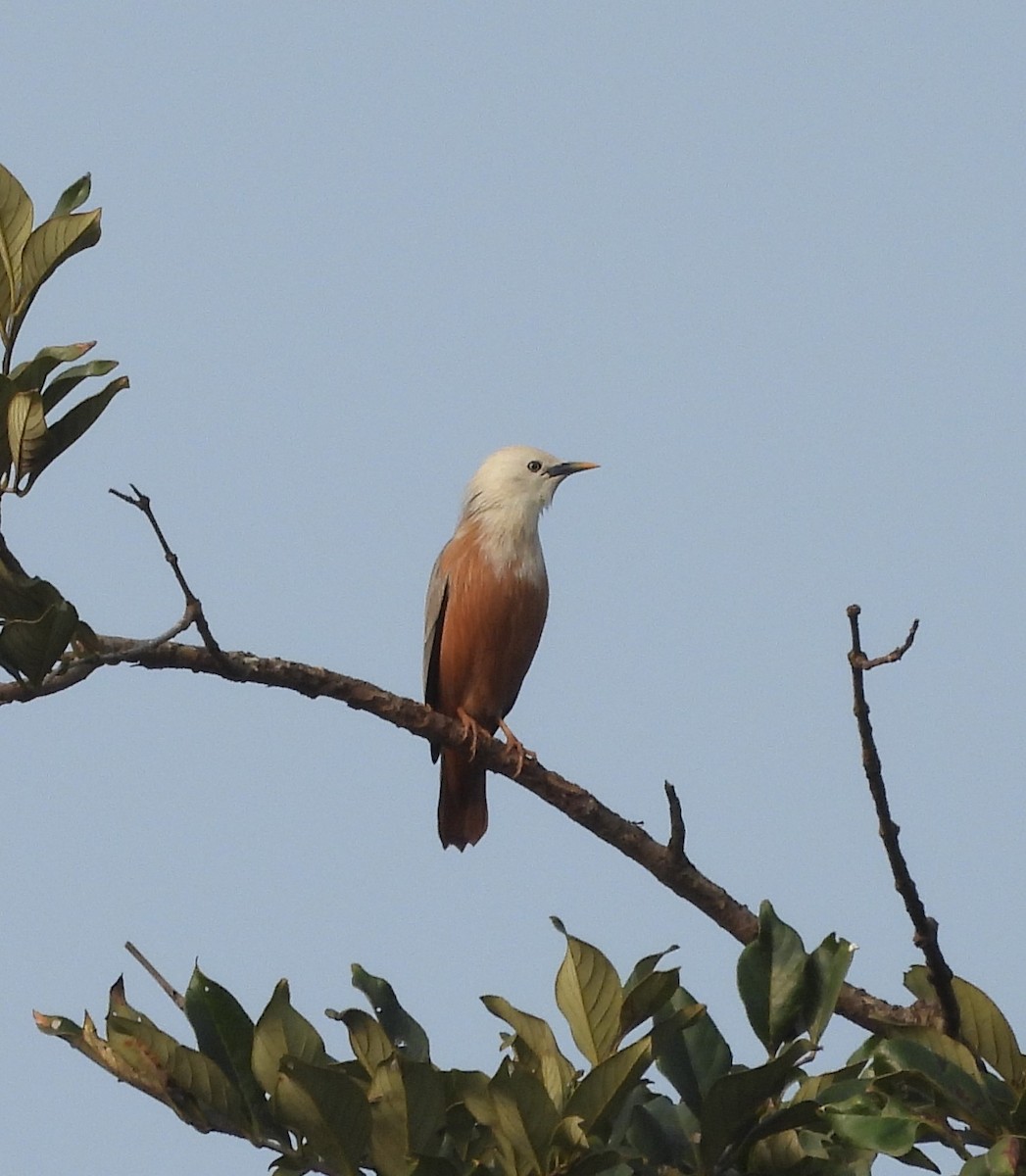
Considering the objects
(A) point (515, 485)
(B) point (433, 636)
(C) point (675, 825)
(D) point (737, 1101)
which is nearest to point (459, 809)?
(B) point (433, 636)

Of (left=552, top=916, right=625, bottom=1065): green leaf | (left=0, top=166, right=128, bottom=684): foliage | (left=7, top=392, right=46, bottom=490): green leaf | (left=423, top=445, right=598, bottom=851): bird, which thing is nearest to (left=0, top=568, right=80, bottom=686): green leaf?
(left=0, top=166, right=128, bottom=684): foliage

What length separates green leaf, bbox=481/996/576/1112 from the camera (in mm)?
2746

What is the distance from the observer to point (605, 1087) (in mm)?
2621

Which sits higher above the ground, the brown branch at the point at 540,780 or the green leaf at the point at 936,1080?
the brown branch at the point at 540,780

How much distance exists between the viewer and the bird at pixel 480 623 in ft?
23.4

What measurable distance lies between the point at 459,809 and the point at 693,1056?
15.3 feet

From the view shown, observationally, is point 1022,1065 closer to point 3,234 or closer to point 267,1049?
point 267,1049

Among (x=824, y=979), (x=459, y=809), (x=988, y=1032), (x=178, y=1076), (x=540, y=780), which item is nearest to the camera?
(x=178, y=1076)

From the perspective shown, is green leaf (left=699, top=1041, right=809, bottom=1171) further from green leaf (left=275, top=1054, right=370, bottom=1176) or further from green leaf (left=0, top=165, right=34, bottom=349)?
green leaf (left=0, top=165, right=34, bottom=349)

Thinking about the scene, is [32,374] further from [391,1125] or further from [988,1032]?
[988,1032]

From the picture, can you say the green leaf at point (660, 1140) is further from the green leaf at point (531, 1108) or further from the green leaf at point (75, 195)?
the green leaf at point (75, 195)

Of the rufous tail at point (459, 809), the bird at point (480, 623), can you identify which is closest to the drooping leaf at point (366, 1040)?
the bird at point (480, 623)

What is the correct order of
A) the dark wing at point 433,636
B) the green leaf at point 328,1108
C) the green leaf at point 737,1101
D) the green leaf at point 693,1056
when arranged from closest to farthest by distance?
the green leaf at point 328,1108 → the green leaf at point 737,1101 → the green leaf at point 693,1056 → the dark wing at point 433,636

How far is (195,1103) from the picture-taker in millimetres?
2721
